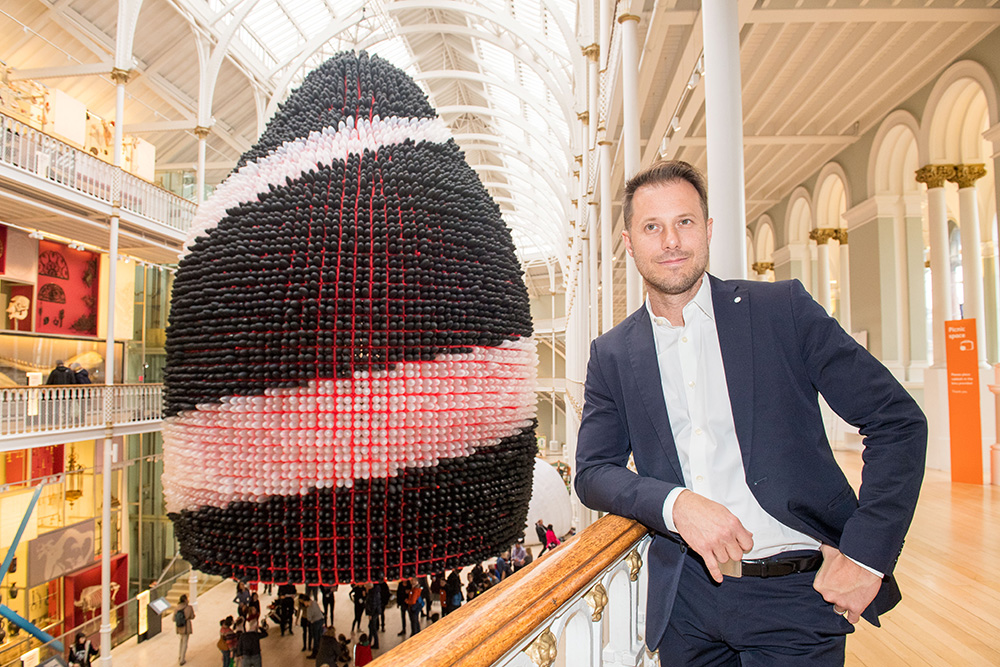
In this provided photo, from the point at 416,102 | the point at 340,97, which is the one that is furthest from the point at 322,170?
the point at 416,102

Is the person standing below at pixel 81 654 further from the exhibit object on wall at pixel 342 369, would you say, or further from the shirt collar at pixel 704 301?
the shirt collar at pixel 704 301

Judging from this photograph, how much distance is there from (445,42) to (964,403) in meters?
16.9

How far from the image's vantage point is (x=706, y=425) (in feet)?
4.54

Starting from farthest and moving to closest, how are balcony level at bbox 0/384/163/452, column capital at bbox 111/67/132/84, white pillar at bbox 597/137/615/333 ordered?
1. column capital at bbox 111/67/132/84
2. balcony level at bbox 0/384/163/452
3. white pillar at bbox 597/137/615/333

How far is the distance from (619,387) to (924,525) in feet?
18.2

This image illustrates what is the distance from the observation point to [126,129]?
1249cm

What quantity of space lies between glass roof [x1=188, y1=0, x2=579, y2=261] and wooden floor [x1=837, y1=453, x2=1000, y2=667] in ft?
29.1

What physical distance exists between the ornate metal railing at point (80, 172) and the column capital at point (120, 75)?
124 centimetres

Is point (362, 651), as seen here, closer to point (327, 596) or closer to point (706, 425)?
point (327, 596)

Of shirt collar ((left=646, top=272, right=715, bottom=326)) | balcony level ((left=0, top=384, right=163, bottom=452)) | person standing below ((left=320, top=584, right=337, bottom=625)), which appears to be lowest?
person standing below ((left=320, top=584, right=337, bottom=625))

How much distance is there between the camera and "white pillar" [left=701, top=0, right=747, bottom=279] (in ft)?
10.4

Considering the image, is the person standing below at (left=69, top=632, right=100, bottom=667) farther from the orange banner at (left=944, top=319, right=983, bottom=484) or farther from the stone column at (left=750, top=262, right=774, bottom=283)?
the stone column at (left=750, top=262, right=774, bottom=283)

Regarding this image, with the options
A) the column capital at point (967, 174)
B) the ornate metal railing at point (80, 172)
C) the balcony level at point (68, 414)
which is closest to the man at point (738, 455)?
the balcony level at point (68, 414)

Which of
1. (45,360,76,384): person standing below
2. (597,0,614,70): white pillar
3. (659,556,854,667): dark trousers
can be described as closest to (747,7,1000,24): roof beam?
(597,0,614,70): white pillar
